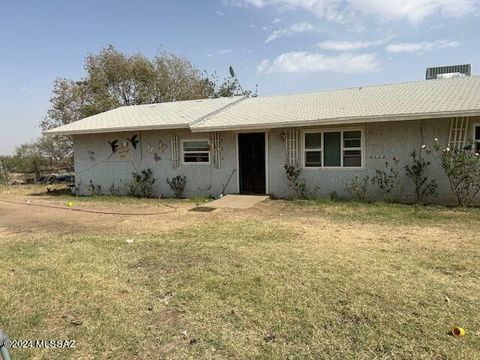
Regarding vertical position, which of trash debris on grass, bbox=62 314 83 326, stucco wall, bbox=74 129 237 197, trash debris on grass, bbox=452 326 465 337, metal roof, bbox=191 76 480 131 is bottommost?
trash debris on grass, bbox=62 314 83 326

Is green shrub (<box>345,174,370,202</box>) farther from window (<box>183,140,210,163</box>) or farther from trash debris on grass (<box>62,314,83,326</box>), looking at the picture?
trash debris on grass (<box>62,314,83,326</box>)

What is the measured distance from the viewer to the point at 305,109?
13117mm

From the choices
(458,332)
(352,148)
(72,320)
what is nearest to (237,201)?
(352,148)

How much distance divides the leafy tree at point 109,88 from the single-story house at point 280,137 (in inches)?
492

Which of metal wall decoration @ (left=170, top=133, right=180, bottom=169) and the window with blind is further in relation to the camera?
metal wall decoration @ (left=170, top=133, right=180, bottom=169)

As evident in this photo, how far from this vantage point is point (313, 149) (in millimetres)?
12227

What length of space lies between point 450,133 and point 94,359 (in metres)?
10.3

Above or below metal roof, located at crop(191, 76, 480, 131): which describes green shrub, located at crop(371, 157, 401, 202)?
below

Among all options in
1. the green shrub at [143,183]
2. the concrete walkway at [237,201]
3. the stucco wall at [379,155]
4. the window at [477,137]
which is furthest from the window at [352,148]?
the green shrub at [143,183]

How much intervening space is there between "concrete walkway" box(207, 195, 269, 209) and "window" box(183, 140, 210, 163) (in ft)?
5.88

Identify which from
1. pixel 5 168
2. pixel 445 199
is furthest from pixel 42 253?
pixel 5 168

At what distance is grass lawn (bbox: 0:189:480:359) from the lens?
3.38 m

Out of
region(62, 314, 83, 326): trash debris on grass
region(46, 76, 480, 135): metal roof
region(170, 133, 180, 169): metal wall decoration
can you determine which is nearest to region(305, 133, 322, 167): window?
region(46, 76, 480, 135): metal roof

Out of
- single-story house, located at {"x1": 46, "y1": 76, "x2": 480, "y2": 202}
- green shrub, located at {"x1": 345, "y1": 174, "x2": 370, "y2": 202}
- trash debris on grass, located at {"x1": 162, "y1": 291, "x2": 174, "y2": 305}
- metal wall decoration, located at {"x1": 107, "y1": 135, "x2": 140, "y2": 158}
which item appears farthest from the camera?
metal wall decoration, located at {"x1": 107, "y1": 135, "x2": 140, "y2": 158}
